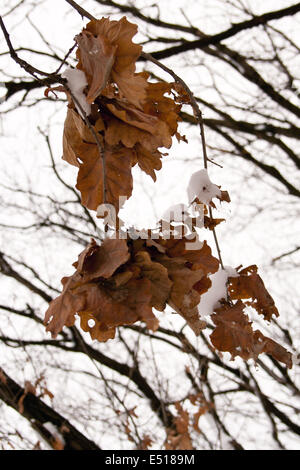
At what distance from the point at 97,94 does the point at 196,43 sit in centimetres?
303

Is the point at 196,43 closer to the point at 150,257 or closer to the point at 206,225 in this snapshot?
the point at 206,225

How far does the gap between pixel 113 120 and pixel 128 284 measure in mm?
326

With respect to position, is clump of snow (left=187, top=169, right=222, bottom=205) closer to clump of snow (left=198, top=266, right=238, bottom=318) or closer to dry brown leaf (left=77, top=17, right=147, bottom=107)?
clump of snow (left=198, top=266, right=238, bottom=318)

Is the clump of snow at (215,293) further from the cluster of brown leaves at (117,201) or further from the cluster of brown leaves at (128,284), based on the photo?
the cluster of brown leaves at (128,284)

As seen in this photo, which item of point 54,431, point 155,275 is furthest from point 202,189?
point 54,431

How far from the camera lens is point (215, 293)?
1.06m

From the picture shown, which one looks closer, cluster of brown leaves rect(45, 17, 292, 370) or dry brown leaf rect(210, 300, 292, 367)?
cluster of brown leaves rect(45, 17, 292, 370)

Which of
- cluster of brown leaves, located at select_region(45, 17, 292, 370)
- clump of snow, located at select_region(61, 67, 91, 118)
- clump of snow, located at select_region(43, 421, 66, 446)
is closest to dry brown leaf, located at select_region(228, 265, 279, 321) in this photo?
cluster of brown leaves, located at select_region(45, 17, 292, 370)

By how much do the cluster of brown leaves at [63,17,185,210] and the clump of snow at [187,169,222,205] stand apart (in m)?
0.32

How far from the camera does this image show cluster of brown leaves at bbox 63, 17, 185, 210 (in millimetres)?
771

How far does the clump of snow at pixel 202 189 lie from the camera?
3.84 feet

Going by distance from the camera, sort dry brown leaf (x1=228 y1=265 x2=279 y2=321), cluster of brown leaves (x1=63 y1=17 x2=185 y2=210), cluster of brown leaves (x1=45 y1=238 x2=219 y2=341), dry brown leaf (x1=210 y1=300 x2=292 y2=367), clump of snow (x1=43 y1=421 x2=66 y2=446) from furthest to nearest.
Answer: clump of snow (x1=43 y1=421 x2=66 y2=446) < dry brown leaf (x1=228 y1=265 x2=279 y2=321) < dry brown leaf (x1=210 y1=300 x2=292 y2=367) < cluster of brown leaves (x1=63 y1=17 x2=185 y2=210) < cluster of brown leaves (x1=45 y1=238 x2=219 y2=341)

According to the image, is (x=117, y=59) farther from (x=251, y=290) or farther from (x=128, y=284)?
(x=251, y=290)

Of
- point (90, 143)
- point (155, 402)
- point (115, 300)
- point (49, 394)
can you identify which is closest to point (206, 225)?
point (90, 143)
